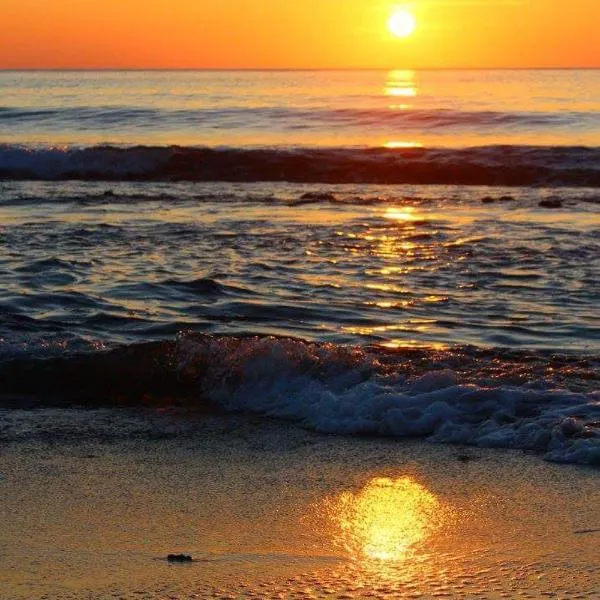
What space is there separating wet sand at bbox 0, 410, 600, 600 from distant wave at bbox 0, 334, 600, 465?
25cm

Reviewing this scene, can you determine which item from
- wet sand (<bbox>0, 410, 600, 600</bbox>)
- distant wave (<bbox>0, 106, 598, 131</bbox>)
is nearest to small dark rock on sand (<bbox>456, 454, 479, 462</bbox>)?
wet sand (<bbox>0, 410, 600, 600</bbox>)

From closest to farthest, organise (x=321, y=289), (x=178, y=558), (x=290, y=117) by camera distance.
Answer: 1. (x=178, y=558)
2. (x=321, y=289)
3. (x=290, y=117)

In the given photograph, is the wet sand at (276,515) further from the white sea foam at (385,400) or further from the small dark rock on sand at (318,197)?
the small dark rock on sand at (318,197)

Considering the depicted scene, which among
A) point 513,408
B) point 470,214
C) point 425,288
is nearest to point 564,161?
point 470,214

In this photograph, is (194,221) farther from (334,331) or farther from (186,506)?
(186,506)

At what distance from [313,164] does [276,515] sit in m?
20.2

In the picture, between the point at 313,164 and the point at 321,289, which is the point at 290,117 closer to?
the point at 313,164

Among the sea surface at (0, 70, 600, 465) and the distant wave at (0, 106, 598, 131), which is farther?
the distant wave at (0, 106, 598, 131)

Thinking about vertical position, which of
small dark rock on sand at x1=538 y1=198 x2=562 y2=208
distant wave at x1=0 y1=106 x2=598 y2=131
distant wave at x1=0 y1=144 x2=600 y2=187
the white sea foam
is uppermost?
distant wave at x1=0 y1=106 x2=598 y2=131

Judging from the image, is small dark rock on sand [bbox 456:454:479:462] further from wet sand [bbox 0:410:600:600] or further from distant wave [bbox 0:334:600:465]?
distant wave [bbox 0:334:600:465]

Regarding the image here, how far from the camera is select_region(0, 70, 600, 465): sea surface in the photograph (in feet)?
21.2

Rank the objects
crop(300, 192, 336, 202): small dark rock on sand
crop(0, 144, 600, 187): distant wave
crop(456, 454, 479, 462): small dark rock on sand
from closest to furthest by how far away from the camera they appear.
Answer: crop(456, 454, 479, 462): small dark rock on sand → crop(300, 192, 336, 202): small dark rock on sand → crop(0, 144, 600, 187): distant wave

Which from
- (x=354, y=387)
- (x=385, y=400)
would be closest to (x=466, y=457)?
(x=385, y=400)

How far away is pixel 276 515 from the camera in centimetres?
467
